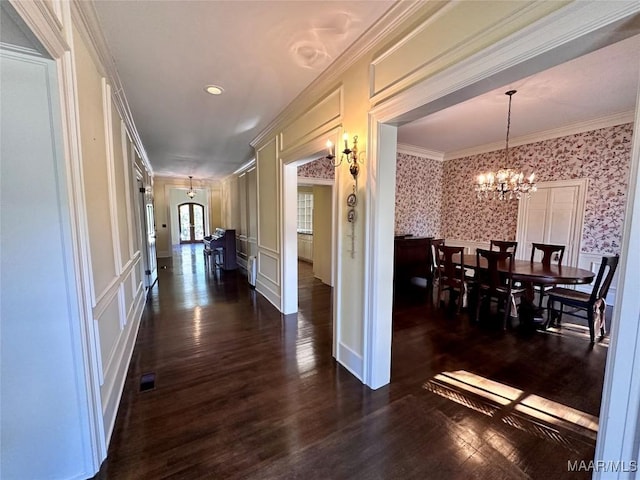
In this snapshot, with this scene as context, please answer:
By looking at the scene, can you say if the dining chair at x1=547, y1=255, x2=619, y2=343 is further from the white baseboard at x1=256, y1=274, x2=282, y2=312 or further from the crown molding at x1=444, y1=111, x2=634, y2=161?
the white baseboard at x1=256, y1=274, x2=282, y2=312

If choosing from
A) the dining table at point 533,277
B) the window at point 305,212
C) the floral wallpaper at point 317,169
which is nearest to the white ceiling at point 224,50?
→ the floral wallpaper at point 317,169

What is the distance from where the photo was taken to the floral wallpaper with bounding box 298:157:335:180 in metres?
4.64

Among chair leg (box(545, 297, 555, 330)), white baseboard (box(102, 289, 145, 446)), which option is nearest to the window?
white baseboard (box(102, 289, 145, 446))

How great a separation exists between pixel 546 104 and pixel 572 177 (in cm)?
173

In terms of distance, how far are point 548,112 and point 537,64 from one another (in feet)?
12.3

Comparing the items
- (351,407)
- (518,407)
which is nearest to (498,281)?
(518,407)

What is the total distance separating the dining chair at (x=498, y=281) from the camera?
3527 mm

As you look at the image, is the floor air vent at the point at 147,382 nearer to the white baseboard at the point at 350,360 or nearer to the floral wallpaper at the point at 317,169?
the white baseboard at the point at 350,360

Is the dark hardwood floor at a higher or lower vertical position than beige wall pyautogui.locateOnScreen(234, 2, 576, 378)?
lower

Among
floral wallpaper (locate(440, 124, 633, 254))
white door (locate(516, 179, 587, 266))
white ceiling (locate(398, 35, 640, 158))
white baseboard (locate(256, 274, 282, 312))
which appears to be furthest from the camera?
white door (locate(516, 179, 587, 266))

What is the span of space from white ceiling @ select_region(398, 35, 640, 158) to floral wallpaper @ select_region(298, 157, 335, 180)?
58.1 inches

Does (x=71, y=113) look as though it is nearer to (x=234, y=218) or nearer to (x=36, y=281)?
(x=36, y=281)

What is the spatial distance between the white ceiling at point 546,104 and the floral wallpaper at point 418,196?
58 centimetres

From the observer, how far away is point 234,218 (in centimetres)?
789
